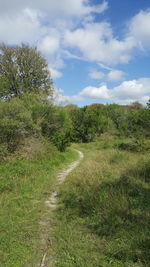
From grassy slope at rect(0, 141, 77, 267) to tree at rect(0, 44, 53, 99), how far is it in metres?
13.2

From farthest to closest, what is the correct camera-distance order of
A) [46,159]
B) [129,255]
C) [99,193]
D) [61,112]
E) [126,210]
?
1. [61,112]
2. [46,159]
3. [99,193]
4. [126,210]
5. [129,255]

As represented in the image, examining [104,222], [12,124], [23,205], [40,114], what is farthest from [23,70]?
[104,222]

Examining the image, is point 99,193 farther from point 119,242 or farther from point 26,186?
point 26,186

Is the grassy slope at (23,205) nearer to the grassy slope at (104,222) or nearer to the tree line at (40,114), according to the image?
the grassy slope at (104,222)

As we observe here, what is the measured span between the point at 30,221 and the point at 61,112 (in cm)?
872

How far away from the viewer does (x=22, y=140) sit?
8.05 metres

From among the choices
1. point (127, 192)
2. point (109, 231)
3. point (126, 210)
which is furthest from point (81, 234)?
point (127, 192)

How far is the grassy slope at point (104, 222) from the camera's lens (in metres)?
2.35

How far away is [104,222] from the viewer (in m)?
3.11

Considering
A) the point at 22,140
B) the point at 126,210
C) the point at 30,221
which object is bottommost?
the point at 30,221

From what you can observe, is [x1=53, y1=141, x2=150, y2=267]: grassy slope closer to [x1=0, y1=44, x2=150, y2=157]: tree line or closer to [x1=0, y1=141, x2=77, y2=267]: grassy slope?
[x1=0, y1=141, x2=77, y2=267]: grassy slope

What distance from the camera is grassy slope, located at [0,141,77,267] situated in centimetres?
246

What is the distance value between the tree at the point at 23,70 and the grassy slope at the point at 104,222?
15.5 m

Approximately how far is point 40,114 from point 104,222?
27.4 feet
